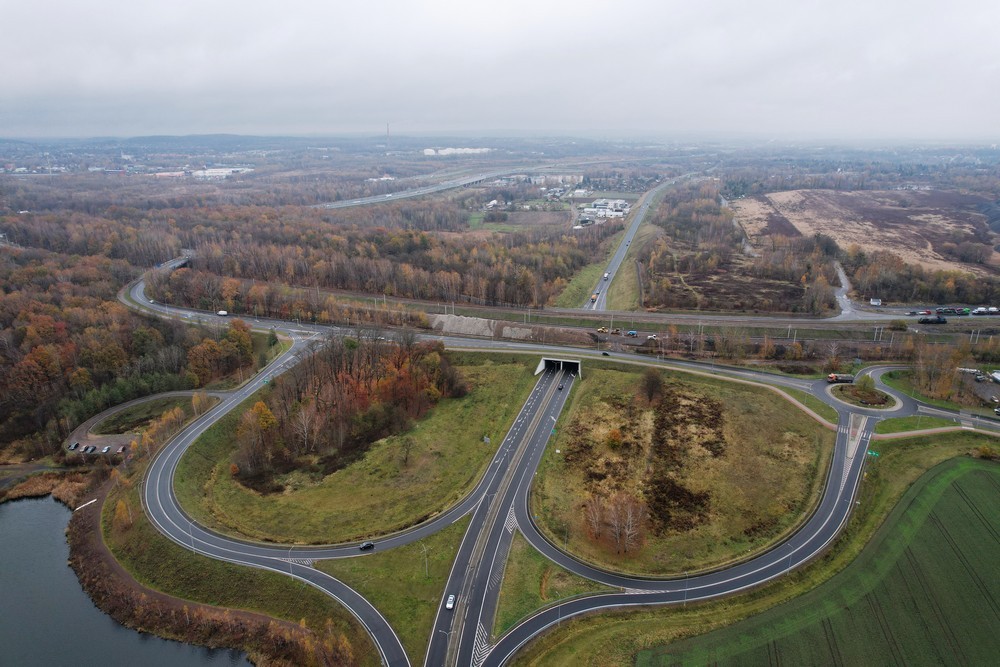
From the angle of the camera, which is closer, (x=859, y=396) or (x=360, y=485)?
(x=360, y=485)

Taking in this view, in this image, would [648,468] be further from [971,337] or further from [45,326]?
[45,326]

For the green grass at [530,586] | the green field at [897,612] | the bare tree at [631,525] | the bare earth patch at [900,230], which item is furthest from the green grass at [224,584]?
the bare earth patch at [900,230]

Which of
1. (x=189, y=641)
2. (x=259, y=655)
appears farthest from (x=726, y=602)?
→ (x=189, y=641)

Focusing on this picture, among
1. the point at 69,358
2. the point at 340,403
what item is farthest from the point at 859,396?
the point at 69,358

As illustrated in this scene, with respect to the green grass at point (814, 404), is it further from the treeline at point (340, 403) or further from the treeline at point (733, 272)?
the treeline at point (340, 403)

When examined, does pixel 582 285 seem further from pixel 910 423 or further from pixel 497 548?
pixel 497 548

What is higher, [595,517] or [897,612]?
[595,517]

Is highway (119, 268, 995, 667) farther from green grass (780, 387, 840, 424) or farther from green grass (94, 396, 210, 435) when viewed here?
green grass (94, 396, 210, 435)
